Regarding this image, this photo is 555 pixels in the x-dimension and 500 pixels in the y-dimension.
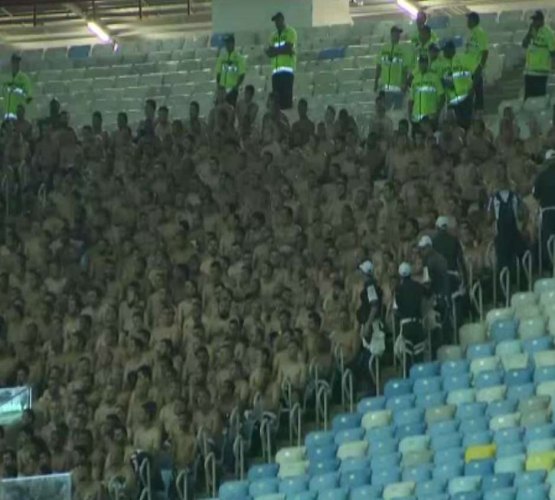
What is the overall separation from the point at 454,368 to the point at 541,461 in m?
2.23

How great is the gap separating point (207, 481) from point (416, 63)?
25.1 ft

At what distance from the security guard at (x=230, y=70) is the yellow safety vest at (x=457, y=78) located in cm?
289

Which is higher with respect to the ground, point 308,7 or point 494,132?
point 308,7

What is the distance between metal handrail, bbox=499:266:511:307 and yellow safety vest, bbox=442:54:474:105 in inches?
181

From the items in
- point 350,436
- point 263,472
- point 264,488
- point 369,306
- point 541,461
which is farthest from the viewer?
point 369,306

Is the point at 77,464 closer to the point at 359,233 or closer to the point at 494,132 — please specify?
the point at 359,233

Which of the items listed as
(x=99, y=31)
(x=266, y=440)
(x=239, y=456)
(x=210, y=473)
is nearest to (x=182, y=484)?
(x=210, y=473)

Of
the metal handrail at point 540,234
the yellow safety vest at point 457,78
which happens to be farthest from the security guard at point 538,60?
the metal handrail at point 540,234

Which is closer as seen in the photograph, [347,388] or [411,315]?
[411,315]

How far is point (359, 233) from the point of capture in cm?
2259

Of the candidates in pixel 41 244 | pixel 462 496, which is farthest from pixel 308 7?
pixel 462 496

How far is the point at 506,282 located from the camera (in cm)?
2134

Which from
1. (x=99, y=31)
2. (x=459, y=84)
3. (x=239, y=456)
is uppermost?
(x=99, y=31)

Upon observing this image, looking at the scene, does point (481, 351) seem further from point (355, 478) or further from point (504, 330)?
point (355, 478)
